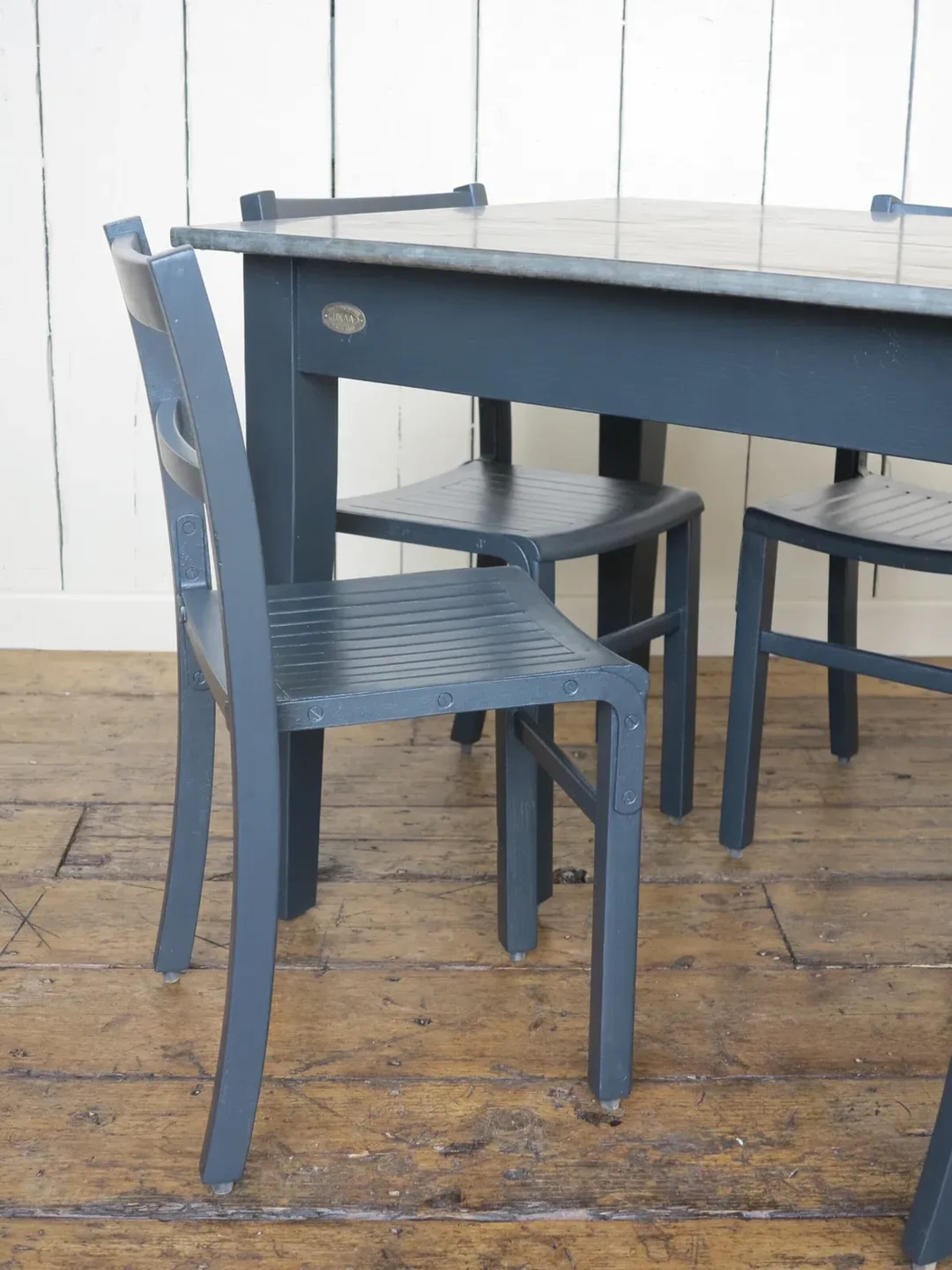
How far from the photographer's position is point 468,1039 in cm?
151

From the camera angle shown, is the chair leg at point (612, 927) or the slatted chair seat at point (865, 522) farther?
the slatted chair seat at point (865, 522)

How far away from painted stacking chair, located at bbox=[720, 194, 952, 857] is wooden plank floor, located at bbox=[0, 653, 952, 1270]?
5.3 inches

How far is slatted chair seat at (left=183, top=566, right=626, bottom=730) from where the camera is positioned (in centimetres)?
125

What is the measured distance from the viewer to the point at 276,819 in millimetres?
1228

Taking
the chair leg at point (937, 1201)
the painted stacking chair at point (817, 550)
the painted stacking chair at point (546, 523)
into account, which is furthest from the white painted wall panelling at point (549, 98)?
the chair leg at point (937, 1201)

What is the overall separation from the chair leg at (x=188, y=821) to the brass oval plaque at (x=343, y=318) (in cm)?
37

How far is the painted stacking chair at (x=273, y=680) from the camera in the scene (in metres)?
1.15

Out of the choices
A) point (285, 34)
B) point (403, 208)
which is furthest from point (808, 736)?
point (285, 34)

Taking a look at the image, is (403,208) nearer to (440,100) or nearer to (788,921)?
(440,100)

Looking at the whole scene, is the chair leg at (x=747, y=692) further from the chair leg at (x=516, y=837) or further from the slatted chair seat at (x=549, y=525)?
the chair leg at (x=516, y=837)

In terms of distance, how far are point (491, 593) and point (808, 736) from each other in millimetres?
1140

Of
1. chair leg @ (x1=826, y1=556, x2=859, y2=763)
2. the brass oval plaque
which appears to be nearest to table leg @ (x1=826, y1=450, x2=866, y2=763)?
chair leg @ (x1=826, y1=556, x2=859, y2=763)

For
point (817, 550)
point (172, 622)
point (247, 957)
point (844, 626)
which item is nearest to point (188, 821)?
point (247, 957)

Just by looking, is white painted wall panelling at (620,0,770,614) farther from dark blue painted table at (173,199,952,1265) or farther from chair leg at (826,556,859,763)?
dark blue painted table at (173,199,952,1265)
